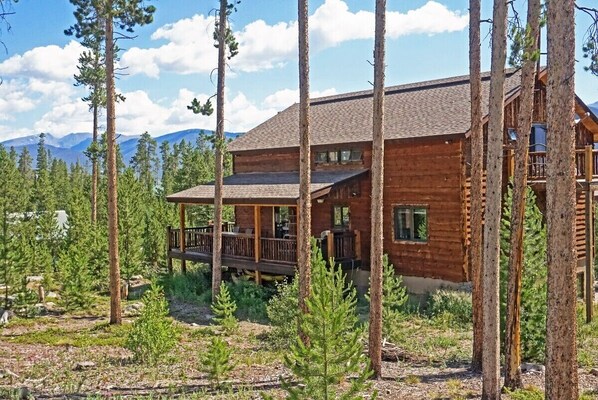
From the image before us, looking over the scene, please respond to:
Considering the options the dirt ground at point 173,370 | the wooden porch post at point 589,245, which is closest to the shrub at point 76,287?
the dirt ground at point 173,370

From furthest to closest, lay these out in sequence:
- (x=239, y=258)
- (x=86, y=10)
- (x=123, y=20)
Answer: (x=239, y=258) < (x=86, y=10) < (x=123, y=20)

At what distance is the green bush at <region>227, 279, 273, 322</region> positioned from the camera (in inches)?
785

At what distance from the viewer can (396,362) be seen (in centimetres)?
1422

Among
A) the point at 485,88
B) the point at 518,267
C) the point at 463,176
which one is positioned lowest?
the point at 518,267

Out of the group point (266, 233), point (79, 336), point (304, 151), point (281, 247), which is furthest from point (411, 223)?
point (79, 336)

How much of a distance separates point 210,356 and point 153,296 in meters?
2.97

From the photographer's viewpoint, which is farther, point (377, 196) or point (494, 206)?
point (377, 196)

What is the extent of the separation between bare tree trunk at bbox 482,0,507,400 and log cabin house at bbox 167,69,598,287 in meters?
8.60

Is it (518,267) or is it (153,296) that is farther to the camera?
(153,296)

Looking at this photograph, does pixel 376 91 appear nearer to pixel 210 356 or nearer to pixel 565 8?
pixel 565 8

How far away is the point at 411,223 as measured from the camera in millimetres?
21172

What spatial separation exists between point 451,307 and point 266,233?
386 inches

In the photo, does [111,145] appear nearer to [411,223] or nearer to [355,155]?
[355,155]

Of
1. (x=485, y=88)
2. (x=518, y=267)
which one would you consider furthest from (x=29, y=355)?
(x=485, y=88)
